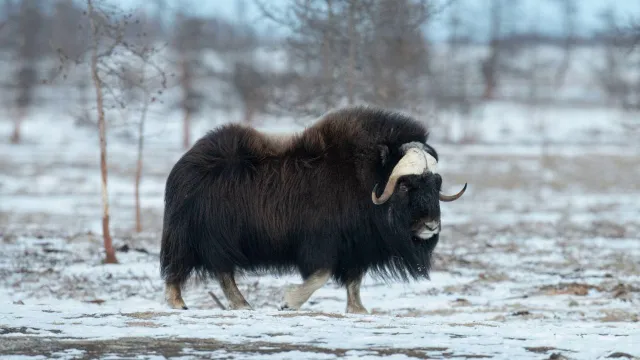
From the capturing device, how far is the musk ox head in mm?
5555

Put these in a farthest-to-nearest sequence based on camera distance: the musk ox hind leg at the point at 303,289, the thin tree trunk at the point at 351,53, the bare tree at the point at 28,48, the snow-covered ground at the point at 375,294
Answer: the bare tree at the point at 28,48
the thin tree trunk at the point at 351,53
the musk ox hind leg at the point at 303,289
the snow-covered ground at the point at 375,294

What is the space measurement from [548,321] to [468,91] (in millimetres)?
37695

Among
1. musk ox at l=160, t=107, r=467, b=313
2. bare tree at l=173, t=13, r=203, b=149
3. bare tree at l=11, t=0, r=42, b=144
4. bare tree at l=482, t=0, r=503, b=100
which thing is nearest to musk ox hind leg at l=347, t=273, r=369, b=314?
musk ox at l=160, t=107, r=467, b=313

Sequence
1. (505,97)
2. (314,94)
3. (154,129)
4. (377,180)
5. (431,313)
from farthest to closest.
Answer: (505,97)
(154,129)
(314,94)
(431,313)
(377,180)

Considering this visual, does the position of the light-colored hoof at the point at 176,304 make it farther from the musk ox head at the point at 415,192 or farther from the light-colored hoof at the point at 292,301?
the musk ox head at the point at 415,192

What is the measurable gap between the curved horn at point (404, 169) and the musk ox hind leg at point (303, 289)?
1.89 ft

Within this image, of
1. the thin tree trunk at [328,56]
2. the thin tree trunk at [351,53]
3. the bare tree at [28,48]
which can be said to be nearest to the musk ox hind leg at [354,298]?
the thin tree trunk at [351,53]

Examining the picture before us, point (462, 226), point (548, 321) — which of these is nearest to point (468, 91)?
point (462, 226)

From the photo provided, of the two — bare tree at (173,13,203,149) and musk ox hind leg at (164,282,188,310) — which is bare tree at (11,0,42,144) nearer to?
bare tree at (173,13,203,149)

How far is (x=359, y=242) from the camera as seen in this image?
577 cm

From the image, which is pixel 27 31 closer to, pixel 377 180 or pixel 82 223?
pixel 82 223

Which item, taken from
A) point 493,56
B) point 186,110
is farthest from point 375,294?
point 493,56

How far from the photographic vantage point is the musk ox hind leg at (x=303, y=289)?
566 cm

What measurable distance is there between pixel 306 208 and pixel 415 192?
2.26 feet
